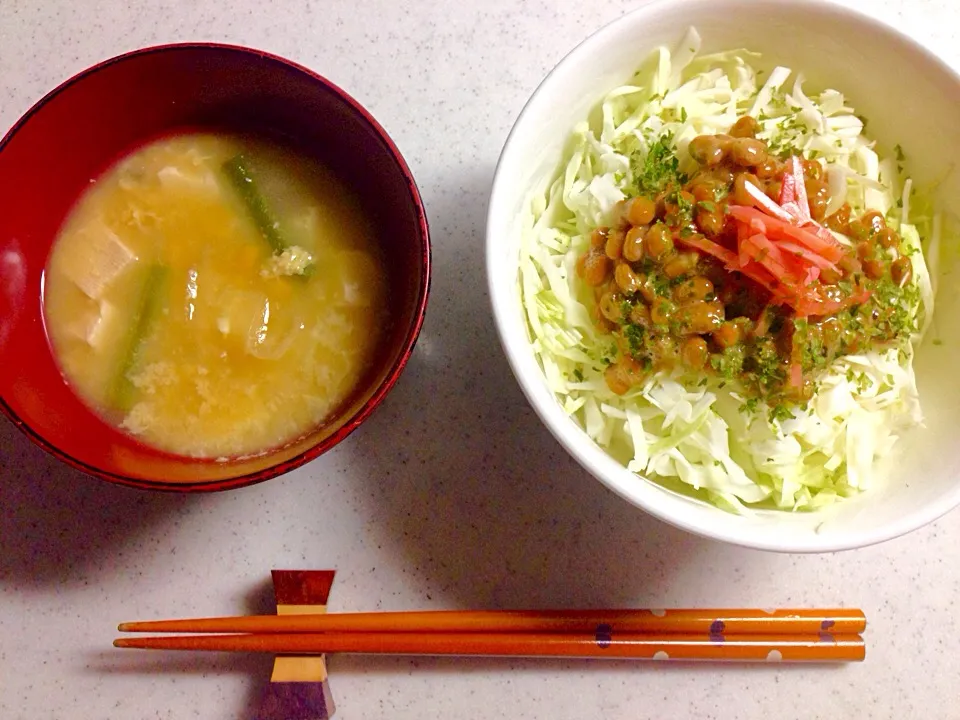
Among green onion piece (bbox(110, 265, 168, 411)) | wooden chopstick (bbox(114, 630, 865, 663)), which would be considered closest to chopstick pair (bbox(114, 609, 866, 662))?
wooden chopstick (bbox(114, 630, 865, 663))

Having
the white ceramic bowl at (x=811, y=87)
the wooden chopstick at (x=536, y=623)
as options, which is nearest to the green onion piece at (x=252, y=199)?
the white ceramic bowl at (x=811, y=87)

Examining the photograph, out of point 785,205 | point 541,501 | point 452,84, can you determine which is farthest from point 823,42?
point 541,501

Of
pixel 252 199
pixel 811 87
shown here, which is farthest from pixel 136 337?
pixel 811 87

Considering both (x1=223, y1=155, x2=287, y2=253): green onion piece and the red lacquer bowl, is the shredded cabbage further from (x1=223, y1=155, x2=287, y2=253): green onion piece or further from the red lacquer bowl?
(x1=223, y1=155, x2=287, y2=253): green onion piece

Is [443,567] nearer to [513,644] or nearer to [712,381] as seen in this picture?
[513,644]

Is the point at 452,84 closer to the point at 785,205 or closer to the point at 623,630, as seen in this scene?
the point at 785,205

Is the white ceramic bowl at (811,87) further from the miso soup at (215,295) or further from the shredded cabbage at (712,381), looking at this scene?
the miso soup at (215,295)
